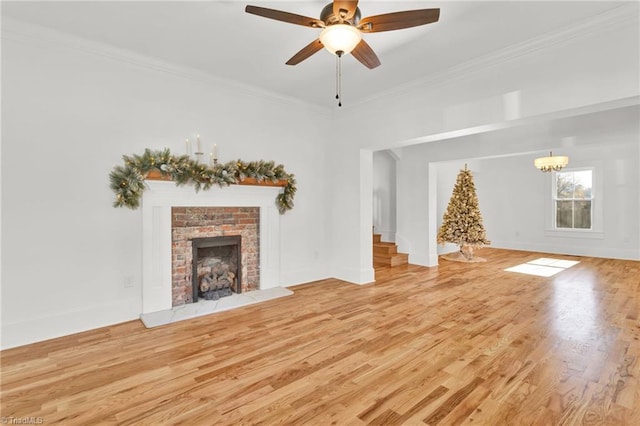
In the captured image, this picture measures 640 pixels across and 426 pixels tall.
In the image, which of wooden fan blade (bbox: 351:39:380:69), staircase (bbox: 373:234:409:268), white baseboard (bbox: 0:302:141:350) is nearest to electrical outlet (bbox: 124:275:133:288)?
white baseboard (bbox: 0:302:141:350)

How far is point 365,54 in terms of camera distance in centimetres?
255

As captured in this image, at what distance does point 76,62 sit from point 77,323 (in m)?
2.65

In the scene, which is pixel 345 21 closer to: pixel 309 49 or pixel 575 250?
pixel 309 49

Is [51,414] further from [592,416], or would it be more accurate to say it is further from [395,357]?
[592,416]

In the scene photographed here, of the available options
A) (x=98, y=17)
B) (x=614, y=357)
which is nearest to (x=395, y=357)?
(x=614, y=357)

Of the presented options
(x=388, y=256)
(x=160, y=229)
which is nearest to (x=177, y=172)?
(x=160, y=229)

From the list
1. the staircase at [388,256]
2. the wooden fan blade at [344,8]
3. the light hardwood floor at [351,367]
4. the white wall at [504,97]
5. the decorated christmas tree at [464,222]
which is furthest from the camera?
the decorated christmas tree at [464,222]

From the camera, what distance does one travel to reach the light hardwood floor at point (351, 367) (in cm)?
187

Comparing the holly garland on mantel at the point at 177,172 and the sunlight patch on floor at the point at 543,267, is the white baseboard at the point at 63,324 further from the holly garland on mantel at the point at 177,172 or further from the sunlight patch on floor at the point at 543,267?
the sunlight patch on floor at the point at 543,267

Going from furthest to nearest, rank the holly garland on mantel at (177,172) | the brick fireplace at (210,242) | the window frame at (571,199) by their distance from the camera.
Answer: the window frame at (571,199)
the brick fireplace at (210,242)
the holly garland on mantel at (177,172)

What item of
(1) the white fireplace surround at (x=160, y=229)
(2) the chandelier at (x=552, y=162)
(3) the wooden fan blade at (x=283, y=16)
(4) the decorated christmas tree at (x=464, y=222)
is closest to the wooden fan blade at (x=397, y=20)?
(3) the wooden fan blade at (x=283, y=16)

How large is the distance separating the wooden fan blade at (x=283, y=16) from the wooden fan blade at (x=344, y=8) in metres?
0.15

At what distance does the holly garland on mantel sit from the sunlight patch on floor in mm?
5075

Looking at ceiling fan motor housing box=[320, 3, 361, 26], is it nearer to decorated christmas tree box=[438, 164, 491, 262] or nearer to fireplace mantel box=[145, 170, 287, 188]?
fireplace mantel box=[145, 170, 287, 188]
